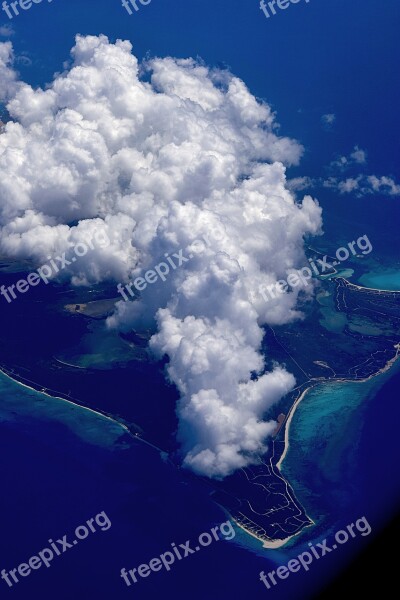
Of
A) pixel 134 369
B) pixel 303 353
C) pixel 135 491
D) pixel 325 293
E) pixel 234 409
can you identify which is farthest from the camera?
pixel 325 293

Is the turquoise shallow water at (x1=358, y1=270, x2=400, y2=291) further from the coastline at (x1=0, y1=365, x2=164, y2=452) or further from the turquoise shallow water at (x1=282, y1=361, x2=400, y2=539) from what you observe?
the coastline at (x1=0, y1=365, x2=164, y2=452)

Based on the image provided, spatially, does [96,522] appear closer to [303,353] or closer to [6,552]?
[6,552]

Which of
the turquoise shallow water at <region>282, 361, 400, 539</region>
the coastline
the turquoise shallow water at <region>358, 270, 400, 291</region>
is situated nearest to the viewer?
the turquoise shallow water at <region>282, 361, 400, 539</region>

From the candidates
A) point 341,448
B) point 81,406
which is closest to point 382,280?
point 341,448

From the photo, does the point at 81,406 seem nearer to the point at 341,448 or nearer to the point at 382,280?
the point at 341,448

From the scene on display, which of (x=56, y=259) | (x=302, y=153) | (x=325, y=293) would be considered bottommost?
(x=325, y=293)

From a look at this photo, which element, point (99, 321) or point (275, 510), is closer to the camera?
point (275, 510)

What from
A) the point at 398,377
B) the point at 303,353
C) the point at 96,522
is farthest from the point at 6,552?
the point at 398,377

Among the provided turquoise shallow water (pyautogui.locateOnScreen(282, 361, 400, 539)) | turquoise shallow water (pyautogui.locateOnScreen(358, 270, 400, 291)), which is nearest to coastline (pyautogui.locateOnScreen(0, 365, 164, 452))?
turquoise shallow water (pyautogui.locateOnScreen(282, 361, 400, 539))
